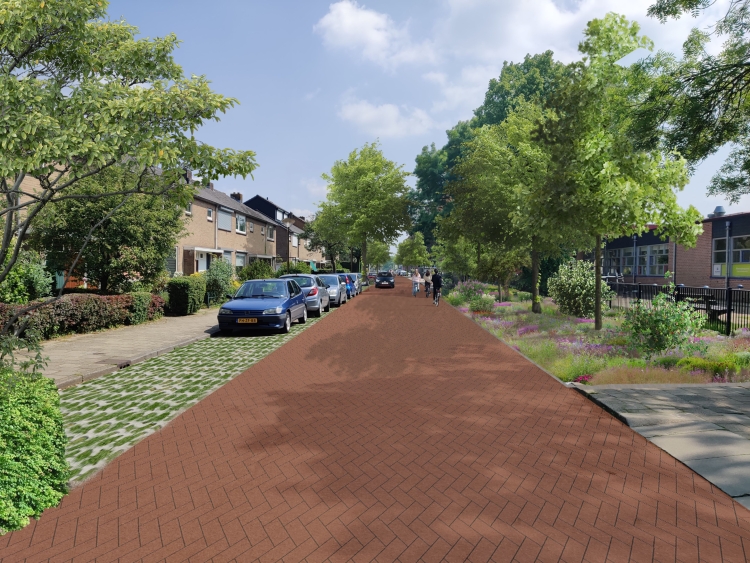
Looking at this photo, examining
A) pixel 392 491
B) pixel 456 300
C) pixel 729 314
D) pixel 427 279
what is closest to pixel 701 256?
pixel 456 300

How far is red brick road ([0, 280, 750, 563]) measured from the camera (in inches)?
122

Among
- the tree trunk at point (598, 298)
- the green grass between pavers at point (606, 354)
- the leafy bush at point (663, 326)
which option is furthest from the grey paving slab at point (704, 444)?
the tree trunk at point (598, 298)

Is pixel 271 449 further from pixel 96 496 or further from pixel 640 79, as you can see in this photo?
pixel 640 79

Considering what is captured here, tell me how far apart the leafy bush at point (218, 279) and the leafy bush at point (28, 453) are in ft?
57.6

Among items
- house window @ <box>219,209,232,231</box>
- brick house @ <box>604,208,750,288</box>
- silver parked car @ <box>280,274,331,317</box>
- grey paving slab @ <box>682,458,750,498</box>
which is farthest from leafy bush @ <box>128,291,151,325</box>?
brick house @ <box>604,208,750,288</box>

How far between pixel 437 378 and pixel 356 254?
6517cm

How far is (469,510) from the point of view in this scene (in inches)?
139

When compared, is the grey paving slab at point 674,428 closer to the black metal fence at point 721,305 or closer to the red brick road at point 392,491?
the red brick road at point 392,491

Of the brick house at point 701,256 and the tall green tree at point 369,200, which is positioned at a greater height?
the tall green tree at point 369,200

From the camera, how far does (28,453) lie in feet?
11.6

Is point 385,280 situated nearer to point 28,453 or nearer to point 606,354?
point 606,354

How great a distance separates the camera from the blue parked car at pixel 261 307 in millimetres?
12852

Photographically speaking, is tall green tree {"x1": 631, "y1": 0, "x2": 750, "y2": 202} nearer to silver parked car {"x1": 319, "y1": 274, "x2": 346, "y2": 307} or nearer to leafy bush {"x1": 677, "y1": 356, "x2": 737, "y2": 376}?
leafy bush {"x1": 677, "y1": 356, "x2": 737, "y2": 376}

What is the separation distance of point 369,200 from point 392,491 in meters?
41.7
